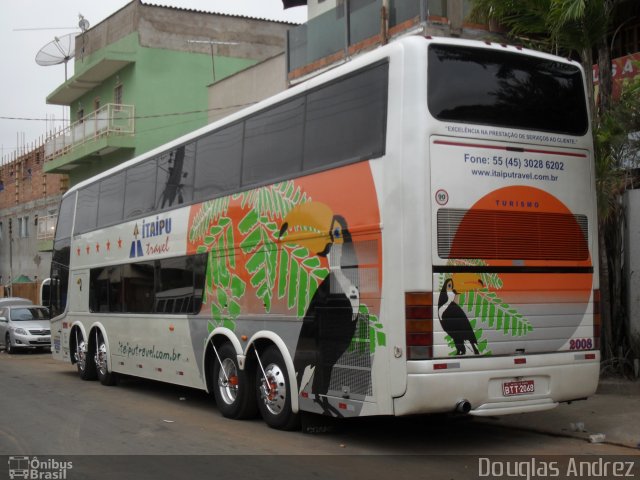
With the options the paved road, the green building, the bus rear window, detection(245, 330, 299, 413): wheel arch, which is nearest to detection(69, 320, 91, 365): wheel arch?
the paved road

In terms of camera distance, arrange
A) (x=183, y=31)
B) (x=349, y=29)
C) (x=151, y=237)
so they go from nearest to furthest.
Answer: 1. (x=151, y=237)
2. (x=349, y=29)
3. (x=183, y=31)

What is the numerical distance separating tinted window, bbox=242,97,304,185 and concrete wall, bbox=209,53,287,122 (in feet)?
42.1

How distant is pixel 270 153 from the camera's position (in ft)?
34.2

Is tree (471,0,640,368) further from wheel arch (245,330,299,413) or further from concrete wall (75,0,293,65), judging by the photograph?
concrete wall (75,0,293,65)

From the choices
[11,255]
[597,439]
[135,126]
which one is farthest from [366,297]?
[11,255]

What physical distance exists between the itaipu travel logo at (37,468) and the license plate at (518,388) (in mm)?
4361

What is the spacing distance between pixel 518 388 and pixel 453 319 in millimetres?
1081

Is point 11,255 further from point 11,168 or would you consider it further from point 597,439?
point 597,439

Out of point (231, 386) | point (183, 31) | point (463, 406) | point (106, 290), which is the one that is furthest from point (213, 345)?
point (183, 31)

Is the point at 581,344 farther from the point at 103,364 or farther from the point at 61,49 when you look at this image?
the point at 61,49

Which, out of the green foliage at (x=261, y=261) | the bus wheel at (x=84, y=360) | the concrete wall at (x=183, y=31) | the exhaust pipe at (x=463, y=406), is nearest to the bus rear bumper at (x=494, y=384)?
the exhaust pipe at (x=463, y=406)

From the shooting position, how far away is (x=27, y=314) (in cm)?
2745

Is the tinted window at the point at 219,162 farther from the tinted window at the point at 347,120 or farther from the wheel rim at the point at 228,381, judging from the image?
the wheel rim at the point at 228,381

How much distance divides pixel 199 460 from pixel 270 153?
399 cm
